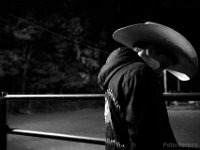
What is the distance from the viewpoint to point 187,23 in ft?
65.6

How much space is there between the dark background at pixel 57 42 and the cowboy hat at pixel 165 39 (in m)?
10.9

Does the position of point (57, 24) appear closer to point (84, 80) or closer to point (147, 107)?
point (84, 80)

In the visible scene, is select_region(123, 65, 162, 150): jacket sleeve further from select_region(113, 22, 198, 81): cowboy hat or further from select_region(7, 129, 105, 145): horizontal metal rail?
select_region(7, 129, 105, 145): horizontal metal rail

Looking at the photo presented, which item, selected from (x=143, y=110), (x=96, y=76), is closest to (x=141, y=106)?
(x=143, y=110)

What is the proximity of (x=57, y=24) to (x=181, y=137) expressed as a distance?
427 inches

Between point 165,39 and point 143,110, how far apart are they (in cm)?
48

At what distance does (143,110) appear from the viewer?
97 centimetres

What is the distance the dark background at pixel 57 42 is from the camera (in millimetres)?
12578

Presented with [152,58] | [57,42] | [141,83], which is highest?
[57,42]

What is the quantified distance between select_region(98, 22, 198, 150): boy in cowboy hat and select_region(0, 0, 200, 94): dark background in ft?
36.1

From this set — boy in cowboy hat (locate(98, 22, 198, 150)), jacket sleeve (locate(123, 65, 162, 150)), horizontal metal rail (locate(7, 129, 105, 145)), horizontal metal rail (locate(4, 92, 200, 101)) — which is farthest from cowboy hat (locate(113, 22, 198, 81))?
horizontal metal rail (locate(7, 129, 105, 145))

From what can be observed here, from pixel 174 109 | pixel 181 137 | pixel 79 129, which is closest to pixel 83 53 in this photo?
pixel 174 109

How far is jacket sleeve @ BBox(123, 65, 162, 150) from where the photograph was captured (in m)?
0.97

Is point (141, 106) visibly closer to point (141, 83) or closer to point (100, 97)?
point (141, 83)
